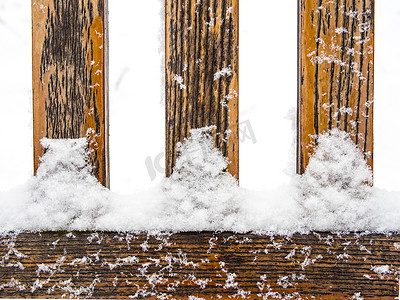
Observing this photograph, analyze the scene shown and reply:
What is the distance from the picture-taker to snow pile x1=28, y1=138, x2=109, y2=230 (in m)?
0.84

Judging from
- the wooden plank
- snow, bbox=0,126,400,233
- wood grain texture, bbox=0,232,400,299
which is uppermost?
the wooden plank

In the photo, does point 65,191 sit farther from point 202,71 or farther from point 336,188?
point 336,188

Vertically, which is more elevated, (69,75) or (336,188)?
(69,75)

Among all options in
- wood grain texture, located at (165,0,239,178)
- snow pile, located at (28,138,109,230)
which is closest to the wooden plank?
snow pile, located at (28,138,109,230)

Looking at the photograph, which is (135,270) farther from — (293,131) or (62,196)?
(293,131)

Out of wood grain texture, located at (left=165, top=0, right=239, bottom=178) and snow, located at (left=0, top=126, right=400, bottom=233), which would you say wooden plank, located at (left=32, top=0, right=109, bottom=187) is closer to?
snow, located at (left=0, top=126, right=400, bottom=233)

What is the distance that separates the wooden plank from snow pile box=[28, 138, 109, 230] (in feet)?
0.09

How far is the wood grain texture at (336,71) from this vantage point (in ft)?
2.76

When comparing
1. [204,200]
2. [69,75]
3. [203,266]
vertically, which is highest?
[69,75]

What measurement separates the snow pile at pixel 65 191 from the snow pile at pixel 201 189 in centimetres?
22

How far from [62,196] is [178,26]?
63 cm

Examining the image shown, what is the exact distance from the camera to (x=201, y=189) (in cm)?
84

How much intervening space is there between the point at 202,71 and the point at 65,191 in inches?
22.2

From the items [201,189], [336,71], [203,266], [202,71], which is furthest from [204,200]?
[336,71]
